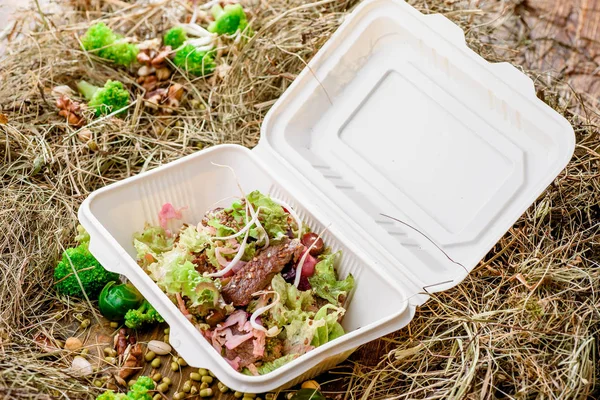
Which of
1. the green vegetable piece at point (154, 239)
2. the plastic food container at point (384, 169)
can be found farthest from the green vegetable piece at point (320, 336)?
the green vegetable piece at point (154, 239)

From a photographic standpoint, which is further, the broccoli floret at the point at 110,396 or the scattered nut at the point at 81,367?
the scattered nut at the point at 81,367

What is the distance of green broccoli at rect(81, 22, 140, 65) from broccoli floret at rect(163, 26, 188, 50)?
19 centimetres

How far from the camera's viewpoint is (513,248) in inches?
123

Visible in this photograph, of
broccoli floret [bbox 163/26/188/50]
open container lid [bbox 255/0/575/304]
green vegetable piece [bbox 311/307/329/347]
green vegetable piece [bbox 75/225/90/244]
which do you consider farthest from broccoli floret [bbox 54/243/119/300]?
broccoli floret [bbox 163/26/188/50]

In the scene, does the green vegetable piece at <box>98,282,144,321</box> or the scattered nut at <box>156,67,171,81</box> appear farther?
the scattered nut at <box>156,67,171,81</box>

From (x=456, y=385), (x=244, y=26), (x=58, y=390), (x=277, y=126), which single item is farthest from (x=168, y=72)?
(x=456, y=385)

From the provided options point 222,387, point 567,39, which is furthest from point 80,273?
point 567,39

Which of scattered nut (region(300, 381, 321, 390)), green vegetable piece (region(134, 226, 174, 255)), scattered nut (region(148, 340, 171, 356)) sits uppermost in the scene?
green vegetable piece (region(134, 226, 174, 255))

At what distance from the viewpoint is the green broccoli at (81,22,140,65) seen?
144 inches

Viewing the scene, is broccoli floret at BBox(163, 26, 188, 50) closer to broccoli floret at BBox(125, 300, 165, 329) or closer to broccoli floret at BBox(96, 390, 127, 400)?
broccoli floret at BBox(125, 300, 165, 329)

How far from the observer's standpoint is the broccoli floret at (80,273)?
2.89 metres

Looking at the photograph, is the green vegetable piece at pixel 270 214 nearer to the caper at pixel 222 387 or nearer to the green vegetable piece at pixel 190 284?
the green vegetable piece at pixel 190 284

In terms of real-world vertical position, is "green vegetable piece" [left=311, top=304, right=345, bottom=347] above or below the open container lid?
below

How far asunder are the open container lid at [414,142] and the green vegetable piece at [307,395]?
514 millimetres
